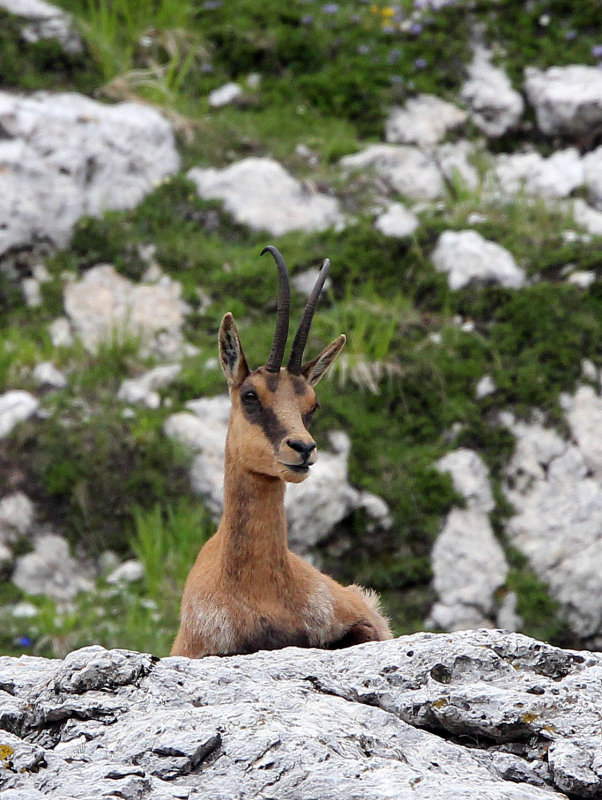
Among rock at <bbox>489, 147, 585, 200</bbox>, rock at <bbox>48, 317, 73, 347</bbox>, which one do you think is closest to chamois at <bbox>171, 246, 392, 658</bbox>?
rock at <bbox>48, 317, 73, 347</bbox>

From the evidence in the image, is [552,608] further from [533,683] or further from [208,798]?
[208,798]

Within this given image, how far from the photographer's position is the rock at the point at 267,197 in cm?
1225

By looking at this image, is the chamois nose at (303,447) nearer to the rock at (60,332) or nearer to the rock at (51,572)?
the rock at (51,572)

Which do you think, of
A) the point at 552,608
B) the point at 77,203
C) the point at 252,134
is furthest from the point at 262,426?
the point at 252,134

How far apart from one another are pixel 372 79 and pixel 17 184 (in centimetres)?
474

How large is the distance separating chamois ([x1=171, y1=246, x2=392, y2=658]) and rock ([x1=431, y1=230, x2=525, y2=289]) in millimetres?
5215

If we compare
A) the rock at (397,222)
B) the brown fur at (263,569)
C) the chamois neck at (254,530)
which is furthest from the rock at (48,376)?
the chamois neck at (254,530)

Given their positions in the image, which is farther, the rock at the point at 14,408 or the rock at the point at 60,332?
the rock at the point at 60,332

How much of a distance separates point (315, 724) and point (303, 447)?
2.26 m

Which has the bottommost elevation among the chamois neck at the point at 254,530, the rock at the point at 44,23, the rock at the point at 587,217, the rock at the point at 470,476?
the rock at the point at 470,476

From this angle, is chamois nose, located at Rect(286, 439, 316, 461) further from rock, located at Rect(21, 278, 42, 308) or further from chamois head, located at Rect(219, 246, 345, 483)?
rock, located at Rect(21, 278, 42, 308)

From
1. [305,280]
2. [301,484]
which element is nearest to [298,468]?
[301,484]

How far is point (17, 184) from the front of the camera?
39.1ft

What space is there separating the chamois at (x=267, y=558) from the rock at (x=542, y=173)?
22.6ft
